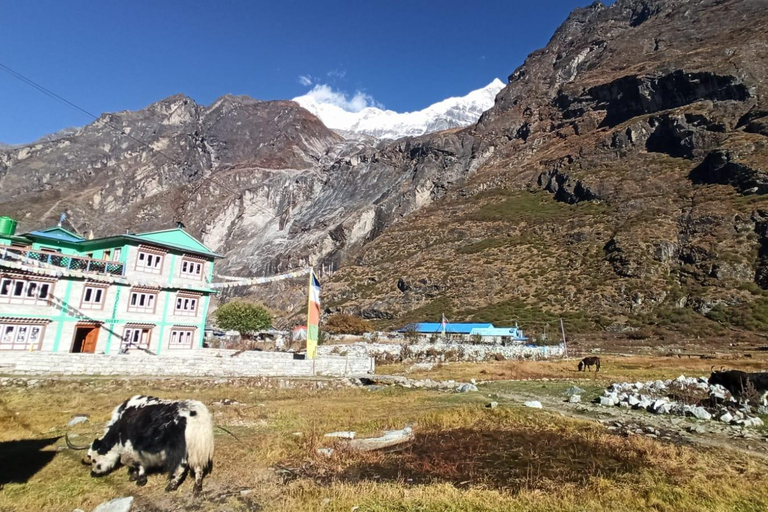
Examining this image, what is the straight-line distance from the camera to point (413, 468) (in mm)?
8195

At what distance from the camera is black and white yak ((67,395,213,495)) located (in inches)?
287

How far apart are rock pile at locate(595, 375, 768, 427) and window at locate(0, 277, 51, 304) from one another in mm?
35645

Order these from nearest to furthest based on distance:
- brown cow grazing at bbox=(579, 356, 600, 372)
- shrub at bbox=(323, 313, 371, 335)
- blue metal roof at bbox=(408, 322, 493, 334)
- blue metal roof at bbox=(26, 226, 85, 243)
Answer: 1. brown cow grazing at bbox=(579, 356, 600, 372)
2. blue metal roof at bbox=(26, 226, 85, 243)
3. blue metal roof at bbox=(408, 322, 493, 334)
4. shrub at bbox=(323, 313, 371, 335)

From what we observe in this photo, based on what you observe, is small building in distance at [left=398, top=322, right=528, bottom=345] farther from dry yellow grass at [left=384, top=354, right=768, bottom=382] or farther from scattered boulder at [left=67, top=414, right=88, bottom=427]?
scattered boulder at [left=67, top=414, right=88, bottom=427]

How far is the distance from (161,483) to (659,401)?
15424 mm

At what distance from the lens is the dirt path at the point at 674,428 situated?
10.1 meters

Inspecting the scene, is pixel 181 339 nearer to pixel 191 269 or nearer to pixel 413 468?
pixel 191 269

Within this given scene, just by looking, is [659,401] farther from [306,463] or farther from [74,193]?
[74,193]

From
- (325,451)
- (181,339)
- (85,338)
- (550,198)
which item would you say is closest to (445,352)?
(181,339)

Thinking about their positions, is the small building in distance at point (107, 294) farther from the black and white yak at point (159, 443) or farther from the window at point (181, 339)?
the black and white yak at point (159, 443)

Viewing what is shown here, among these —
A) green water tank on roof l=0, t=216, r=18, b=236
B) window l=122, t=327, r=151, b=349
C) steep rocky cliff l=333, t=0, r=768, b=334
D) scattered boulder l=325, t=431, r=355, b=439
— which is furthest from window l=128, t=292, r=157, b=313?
steep rocky cliff l=333, t=0, r=768, b=334

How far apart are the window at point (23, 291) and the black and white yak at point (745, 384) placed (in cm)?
4021

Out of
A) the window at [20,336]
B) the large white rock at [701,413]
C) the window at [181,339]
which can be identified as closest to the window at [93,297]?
the window at [20,336]

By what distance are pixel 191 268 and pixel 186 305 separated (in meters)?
3.26
